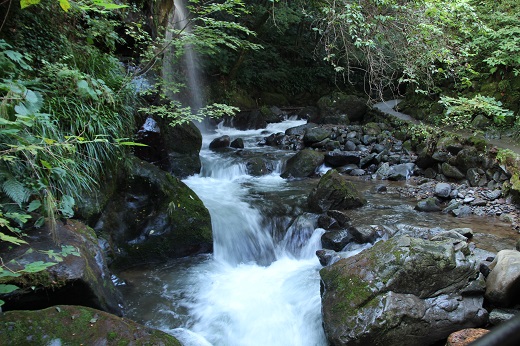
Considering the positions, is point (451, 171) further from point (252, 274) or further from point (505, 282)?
point (252, 274)

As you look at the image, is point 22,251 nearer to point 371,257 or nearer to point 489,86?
point 371,257

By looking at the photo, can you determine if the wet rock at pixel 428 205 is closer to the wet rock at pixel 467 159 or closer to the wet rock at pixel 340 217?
the wet rock at pixel 340 217

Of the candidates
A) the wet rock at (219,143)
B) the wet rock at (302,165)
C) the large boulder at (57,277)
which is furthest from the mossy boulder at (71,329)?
the wet rock at (219,143)

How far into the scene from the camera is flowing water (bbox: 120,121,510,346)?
164 inches

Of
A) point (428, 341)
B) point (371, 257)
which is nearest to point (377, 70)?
point (371, 257)

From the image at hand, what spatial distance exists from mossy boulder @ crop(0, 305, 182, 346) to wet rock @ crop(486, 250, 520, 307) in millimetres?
3318

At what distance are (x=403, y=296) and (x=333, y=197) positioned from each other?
347cm

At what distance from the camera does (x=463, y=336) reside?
3.28m

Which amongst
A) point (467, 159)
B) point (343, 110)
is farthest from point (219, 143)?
point (467, 159)

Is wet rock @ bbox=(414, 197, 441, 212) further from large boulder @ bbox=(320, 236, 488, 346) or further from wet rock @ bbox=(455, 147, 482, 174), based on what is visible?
large boulder @ bbox=(320, 236, 488, 346)

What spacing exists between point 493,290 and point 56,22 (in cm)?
652

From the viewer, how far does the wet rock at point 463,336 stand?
3.22m

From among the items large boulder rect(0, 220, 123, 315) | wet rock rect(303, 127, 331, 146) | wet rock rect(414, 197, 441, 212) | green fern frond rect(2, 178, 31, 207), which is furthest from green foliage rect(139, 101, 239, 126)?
wet rock rect(303, 127, 331, 146)

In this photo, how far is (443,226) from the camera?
20.3 ft
